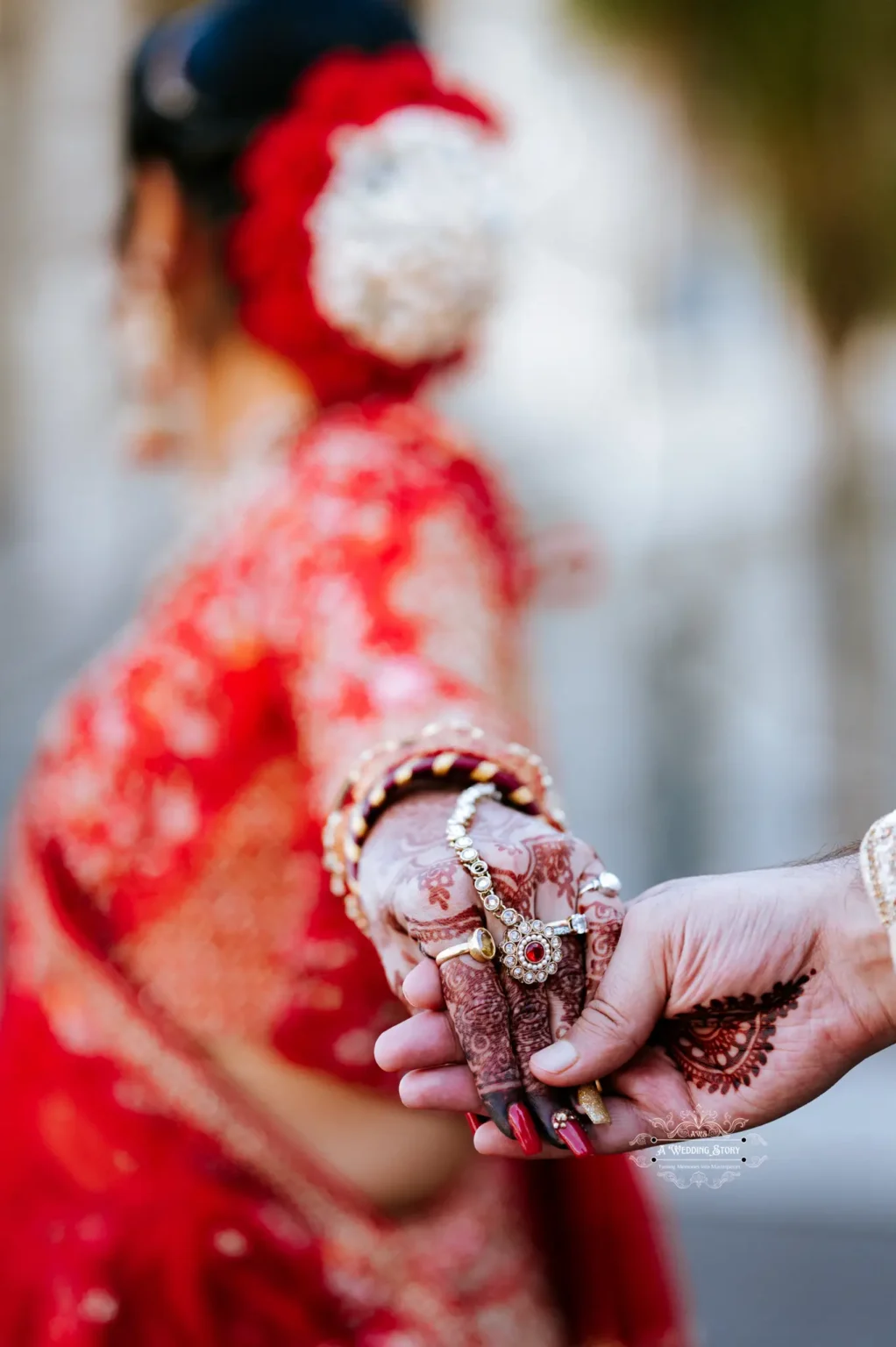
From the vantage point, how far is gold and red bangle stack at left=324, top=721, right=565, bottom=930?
80 cm

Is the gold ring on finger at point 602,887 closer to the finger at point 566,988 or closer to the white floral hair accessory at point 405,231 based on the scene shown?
the finger at point 566,988

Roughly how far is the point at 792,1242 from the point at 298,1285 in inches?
109

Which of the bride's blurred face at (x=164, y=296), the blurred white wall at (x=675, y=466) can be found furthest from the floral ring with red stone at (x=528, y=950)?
the blurred white wall at (x=675, y=466)

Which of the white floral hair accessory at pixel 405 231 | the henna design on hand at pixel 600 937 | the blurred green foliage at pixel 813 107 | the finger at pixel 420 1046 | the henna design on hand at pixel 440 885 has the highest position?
the blurred green foliage at pixel 813 107

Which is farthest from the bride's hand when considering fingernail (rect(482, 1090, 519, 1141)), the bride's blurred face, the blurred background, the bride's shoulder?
the blurred background

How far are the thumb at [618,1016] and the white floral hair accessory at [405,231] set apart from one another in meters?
0.67

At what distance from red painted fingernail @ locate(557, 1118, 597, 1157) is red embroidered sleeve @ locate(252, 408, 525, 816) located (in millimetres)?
243

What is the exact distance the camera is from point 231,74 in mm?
1293

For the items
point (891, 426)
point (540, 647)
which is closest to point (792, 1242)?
point (540, 647)

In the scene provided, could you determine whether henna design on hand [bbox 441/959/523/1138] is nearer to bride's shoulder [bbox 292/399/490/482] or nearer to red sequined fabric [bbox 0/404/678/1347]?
red sequined fabric [bbox 0/404/678/1347]

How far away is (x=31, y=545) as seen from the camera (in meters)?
5.40

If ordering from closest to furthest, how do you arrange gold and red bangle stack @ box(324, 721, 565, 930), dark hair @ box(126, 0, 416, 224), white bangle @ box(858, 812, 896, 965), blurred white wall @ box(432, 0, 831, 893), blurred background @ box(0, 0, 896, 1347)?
1. white bangle @ box(858, 812, 896, 965)
2. gold and red bangle stack @ box(324, 721, 565, 930)
3. dark hair @ box(126, 0, 416, 224)
4. blurred background @ box(0, 0, 896, 1347)
5. blurred white wall @ box(432, 0, 831, 893)

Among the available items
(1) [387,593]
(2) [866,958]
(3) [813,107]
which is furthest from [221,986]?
(3) [813,107]
